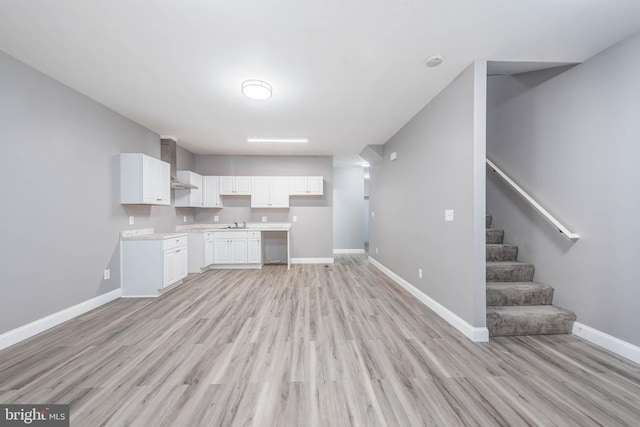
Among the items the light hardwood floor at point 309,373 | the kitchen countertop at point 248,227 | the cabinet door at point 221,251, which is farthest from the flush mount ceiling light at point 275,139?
the light hardwood floor at point 309,373

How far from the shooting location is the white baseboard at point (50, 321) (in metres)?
2.14

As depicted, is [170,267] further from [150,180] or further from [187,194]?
[187,194]

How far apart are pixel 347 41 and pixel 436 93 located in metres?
1.52

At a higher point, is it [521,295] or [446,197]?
[446,197]

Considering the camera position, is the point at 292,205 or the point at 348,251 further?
the point at 348,251

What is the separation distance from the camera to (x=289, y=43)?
2037 mm

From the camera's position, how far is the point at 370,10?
171 centimetres

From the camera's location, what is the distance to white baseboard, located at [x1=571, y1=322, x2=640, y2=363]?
1.88m

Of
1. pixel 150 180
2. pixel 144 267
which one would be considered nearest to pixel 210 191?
pixel 150 180

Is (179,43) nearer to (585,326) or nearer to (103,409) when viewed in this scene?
(103,409)

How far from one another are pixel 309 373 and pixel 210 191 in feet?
16.1

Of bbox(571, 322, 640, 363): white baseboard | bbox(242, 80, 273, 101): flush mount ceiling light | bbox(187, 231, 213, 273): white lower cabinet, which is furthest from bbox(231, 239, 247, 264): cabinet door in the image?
bbox(571, 322, 640, 363): white baseboard

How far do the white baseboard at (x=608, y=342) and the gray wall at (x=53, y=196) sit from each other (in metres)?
5.44

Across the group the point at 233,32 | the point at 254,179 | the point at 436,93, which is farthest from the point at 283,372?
the point at 254,179
